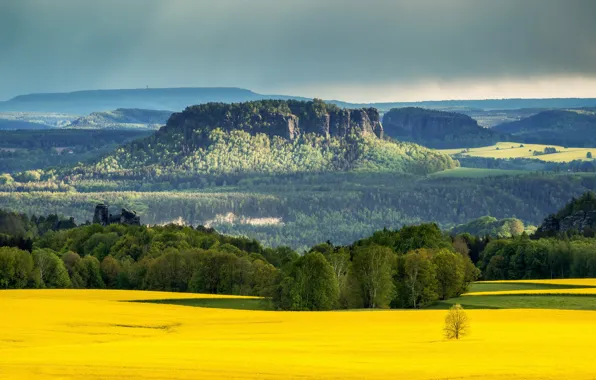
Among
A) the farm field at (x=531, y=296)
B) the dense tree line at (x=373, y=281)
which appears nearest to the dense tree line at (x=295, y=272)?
the dense tree line at (x=373, y=281)

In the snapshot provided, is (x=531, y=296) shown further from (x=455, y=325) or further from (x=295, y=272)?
(x=455, y=325)

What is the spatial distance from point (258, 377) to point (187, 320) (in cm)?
4018

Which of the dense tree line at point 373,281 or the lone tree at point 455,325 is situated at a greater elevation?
the lone tree at point 455,325

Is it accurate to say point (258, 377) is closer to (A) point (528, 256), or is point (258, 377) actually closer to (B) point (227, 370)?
(B) point (227, 370)

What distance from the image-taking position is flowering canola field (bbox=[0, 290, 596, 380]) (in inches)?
2776

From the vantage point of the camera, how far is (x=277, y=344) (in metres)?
85.4

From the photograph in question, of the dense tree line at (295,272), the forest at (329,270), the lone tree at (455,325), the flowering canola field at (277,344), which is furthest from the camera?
the forest at (329,270)

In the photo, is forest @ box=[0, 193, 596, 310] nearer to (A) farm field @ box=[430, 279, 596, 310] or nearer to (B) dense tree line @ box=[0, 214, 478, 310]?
(B) dense tree line @ box=[0, 214, 478, 310]

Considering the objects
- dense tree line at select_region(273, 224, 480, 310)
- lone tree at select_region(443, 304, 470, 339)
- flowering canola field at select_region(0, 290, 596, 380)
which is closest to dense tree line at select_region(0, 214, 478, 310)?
dense tree line at select_region(273, 224, 480, 310)

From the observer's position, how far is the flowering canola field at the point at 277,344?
231 ft

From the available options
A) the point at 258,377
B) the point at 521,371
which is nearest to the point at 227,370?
the point at 258,377

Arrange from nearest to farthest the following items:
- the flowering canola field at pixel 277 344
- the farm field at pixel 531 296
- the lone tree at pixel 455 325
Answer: the flowering canola field at pixel 277 344 → the lone tree at pixel 455 325 → the farm field at pixel 531 296

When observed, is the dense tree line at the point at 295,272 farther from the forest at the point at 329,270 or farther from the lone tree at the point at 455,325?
the lone tree at the point at 455,325

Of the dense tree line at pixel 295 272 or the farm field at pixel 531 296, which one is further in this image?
the dense tree line at pixel 295 272
